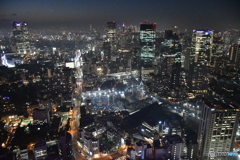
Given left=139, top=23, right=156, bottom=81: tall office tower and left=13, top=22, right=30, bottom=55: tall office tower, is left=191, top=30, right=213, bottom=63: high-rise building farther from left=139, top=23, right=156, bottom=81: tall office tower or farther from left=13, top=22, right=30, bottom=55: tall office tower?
left=13, top=22, right=30, bottom=55: tall office tower

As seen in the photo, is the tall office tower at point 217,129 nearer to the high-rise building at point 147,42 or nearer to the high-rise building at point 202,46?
the high-rise building at point 202,46

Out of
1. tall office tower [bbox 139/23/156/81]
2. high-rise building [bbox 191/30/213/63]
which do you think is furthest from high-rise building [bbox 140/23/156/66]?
high-rise building [bbox 191/30/213/63]

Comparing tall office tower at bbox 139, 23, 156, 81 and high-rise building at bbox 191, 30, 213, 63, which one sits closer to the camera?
high-rise building at bbox 191, 30, 213, 63

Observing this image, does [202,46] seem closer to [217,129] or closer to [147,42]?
[147,42]

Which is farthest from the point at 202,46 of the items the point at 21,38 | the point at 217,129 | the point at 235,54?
the point at 21,38

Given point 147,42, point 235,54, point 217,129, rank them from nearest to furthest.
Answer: point 217,129 < point 235,54 < point 147,42

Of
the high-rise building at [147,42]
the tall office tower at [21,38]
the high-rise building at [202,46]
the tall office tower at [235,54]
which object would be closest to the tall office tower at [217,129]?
the high-rise building at [202,46]
